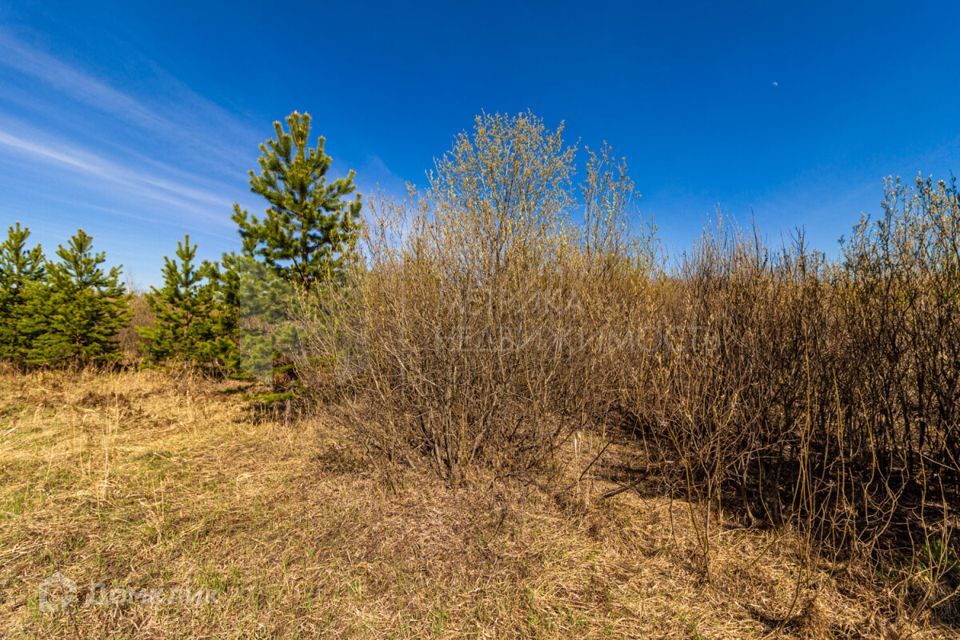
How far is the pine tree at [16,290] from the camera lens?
9781 mm

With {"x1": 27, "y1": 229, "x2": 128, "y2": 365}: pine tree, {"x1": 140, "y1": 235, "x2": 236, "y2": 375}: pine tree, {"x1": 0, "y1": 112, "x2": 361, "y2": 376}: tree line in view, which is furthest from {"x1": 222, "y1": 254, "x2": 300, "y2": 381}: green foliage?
{"x1": 27, "y1": 229, "x2": 128, "y2": 365}: pine tree

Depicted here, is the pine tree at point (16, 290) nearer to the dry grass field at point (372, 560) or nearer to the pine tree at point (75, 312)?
the pine tree at point (75, 312)

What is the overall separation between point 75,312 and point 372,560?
12.3 metres

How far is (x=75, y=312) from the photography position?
31.8ft

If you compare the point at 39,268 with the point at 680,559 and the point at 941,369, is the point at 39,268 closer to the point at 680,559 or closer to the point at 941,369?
the point at 680,559

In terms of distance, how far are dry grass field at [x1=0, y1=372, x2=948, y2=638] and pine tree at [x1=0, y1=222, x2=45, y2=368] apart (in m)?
7.95

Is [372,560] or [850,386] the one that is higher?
[850,386]

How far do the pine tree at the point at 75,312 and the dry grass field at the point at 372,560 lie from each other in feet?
21.7

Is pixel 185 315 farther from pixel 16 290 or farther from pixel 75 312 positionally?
pixel 16 290

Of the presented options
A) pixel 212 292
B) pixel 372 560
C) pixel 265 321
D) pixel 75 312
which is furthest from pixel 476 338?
pixel 75 312

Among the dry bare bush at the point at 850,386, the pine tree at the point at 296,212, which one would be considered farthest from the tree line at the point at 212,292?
the dry bare bush at the point at 850,386

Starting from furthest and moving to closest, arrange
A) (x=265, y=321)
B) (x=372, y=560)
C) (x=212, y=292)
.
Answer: (x=212, y=292) < (x=265, y=321) < (x=372, y=560)

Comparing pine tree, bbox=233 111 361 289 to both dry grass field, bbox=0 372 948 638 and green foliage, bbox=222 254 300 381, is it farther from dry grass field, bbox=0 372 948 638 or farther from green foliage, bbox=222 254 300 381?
dry grass field, bbox=0 372 948 638

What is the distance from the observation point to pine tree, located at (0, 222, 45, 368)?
9.78m
